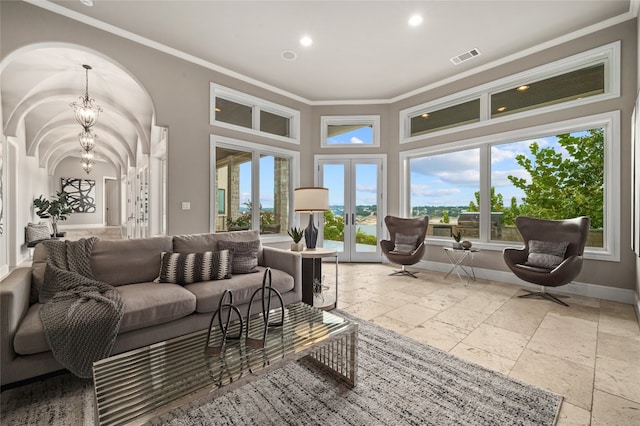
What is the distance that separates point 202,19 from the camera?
3584 mm

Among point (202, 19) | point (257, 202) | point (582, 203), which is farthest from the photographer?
point (257, 202)

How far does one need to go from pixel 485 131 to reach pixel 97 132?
32.1ft

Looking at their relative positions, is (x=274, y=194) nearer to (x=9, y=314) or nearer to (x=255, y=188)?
(x=255, y=188)

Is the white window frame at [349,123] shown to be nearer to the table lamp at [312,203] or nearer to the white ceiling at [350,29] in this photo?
the white ceiling at [350,29]

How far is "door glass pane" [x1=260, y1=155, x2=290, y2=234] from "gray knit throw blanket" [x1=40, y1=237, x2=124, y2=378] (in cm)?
339

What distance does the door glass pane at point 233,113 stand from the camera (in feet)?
16.1

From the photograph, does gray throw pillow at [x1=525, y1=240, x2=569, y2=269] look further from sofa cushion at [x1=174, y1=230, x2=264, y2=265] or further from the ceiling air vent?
sofa cushion at [x1=174, y1=230, x2=264, y2=265]

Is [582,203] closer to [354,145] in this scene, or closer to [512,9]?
[512,9]

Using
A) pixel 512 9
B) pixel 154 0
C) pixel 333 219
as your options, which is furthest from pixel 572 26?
pixel 154 0

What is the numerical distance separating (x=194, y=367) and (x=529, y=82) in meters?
5.51

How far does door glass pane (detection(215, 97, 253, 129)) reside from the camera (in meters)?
4.91

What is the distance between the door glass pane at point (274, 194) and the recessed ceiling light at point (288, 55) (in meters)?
1.79

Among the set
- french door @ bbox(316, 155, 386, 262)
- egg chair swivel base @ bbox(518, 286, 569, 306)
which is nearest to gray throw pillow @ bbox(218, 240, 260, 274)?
french door @ bbox(316, 155, 386, 262)

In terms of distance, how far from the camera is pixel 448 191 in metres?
5.42
